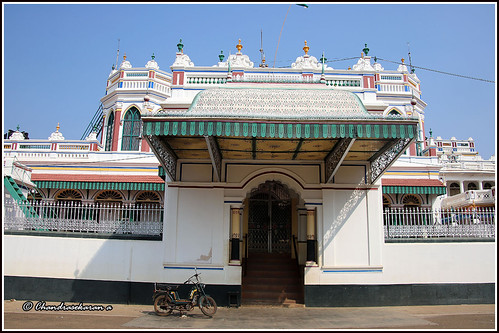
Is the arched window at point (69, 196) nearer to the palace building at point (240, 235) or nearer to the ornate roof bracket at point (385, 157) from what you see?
the palace building at point (240, 235)

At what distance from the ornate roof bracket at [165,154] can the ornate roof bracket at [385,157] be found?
5051mm

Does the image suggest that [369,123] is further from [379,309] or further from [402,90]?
[402,90]

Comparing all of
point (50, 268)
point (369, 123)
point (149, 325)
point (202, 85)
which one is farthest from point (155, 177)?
point (369, 123)

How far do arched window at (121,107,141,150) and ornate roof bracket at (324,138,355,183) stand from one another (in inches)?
499

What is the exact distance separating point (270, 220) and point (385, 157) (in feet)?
14.6

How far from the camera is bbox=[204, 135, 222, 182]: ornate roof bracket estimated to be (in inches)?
319

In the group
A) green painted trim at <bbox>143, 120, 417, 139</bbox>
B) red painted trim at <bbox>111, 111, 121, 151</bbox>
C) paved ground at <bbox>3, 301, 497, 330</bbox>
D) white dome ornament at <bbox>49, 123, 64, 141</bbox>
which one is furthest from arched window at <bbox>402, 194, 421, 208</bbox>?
white dome ornament at <bbox>49, 123, 64, 141</bbox>

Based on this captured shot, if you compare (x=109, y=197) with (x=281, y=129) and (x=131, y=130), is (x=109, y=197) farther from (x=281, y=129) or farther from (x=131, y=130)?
(x=281, y=129)

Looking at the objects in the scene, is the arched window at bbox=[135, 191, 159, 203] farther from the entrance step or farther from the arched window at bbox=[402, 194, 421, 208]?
the arched window at bbox=[402, 194, 421, 208]

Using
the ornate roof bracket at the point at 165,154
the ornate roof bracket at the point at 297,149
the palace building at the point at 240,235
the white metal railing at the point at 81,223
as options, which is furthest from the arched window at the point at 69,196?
the ornate roof bracket at the point at 297,149

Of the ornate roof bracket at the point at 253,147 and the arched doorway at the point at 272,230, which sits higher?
the ornate roof bracket at the point at 253,147

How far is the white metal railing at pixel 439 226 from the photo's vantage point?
10008mm

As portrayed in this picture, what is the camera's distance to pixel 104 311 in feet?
28.7

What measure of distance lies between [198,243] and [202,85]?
16.2 ft
